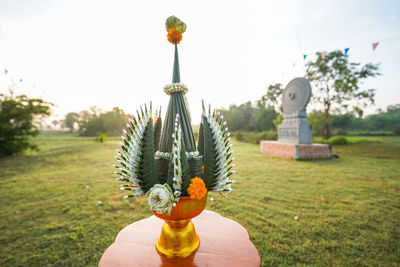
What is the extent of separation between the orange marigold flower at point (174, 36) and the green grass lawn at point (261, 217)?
2.63 meters

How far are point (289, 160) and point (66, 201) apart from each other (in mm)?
8689

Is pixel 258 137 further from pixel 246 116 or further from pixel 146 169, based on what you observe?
pixel 246 116

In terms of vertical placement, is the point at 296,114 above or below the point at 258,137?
above

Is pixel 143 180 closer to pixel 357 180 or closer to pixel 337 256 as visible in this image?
pixel 337 256

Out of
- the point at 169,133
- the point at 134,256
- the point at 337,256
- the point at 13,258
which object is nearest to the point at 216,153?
the point at 169,133

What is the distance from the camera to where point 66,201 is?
12.9 feet

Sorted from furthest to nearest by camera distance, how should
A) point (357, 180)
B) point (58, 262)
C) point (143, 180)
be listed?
point (357, 180) < point (58, 262) < point (143, 180)

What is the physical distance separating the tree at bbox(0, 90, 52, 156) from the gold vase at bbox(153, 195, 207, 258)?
47.5ft

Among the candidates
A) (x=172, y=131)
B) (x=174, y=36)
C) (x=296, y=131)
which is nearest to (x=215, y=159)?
(x=172, y=131)

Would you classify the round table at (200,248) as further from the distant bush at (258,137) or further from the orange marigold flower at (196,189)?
the distant bush at (258,137)

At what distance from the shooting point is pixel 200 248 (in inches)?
53.7

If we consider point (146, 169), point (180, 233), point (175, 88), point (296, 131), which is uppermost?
point (175, 88)

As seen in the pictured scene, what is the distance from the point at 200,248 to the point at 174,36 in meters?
1.68

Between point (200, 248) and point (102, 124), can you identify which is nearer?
point (200, 248)
